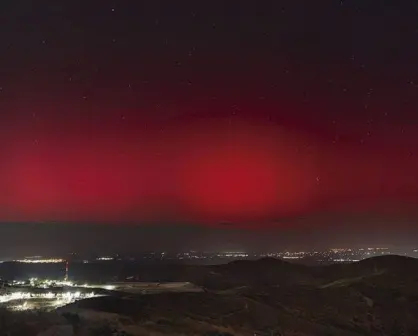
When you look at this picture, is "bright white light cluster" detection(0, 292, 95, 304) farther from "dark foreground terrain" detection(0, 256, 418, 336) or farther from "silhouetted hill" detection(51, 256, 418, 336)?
"silhouetted hill" detection(51, 256, 418, 336)

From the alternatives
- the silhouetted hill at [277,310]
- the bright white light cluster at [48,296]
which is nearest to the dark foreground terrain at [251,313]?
the silhouetted hill at [277,310]

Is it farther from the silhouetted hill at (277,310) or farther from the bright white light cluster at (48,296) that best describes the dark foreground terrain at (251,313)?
the bright white light cluster at (48,296)

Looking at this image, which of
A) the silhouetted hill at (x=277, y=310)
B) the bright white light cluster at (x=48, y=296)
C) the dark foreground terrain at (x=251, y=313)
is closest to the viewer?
the dark foreground terrain at (x=251, y=313)

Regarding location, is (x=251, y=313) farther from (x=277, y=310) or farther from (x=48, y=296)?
(x=48, y=296)

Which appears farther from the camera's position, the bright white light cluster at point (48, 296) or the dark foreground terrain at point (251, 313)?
the bright white light cluster at point (48, 296)

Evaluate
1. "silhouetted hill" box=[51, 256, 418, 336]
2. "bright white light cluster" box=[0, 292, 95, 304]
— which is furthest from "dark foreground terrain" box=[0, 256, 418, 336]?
"bright white light cluster" box=[0, 292, 95, 304]

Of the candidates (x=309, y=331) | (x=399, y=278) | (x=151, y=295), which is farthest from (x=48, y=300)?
(x=399, y=278)

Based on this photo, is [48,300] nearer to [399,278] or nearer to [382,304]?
[382,304]

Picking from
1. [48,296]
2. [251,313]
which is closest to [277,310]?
[251,313]

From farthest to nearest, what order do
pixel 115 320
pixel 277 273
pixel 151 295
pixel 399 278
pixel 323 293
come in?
pixel 277 273 → pixel 399 278 → pixel 323 293 → pixel 151 295 → pixel 115 320
